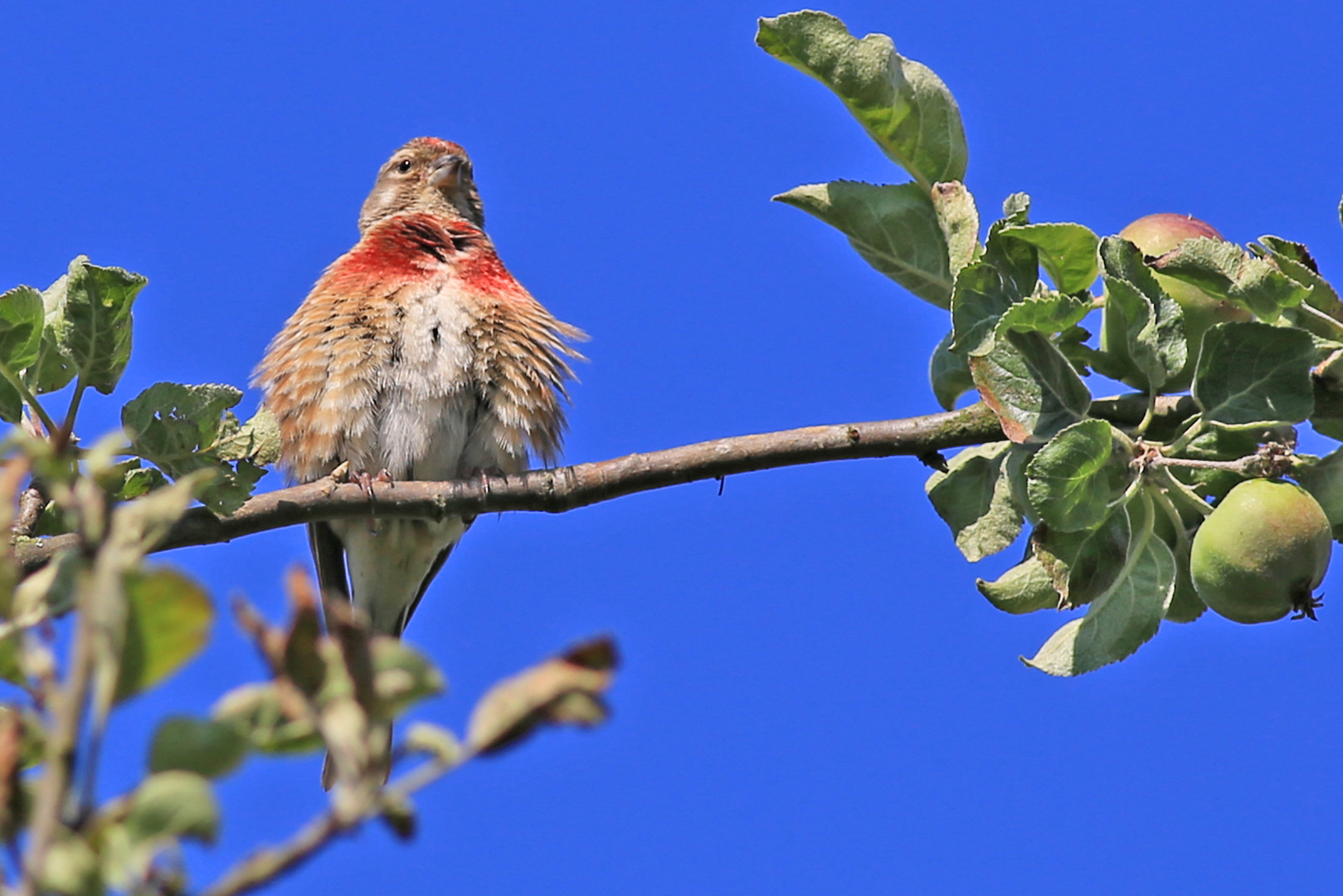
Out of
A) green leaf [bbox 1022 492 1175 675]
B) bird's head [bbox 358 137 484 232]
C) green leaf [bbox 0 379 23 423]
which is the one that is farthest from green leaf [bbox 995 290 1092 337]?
bird's head [bbox 358 137 484 232]

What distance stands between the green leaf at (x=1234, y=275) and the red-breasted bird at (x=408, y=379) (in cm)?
453

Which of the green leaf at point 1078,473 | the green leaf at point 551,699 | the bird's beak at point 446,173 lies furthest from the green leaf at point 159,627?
the bird's beak at point 446,173

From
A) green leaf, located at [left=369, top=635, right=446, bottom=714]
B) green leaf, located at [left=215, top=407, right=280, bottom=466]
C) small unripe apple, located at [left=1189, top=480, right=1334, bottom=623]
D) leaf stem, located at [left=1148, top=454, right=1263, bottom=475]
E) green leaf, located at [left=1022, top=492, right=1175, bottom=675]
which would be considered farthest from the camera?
green leaf, located at [left=215, top=407, right=280, bottom=466]

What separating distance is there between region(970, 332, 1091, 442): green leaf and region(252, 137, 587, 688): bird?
4.16m

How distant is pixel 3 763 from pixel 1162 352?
2.93 meters

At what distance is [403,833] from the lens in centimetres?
117

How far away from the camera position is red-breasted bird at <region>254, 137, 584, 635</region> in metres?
7.45

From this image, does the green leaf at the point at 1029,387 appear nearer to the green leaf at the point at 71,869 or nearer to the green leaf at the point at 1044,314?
the green leaf at the point at 1044,314

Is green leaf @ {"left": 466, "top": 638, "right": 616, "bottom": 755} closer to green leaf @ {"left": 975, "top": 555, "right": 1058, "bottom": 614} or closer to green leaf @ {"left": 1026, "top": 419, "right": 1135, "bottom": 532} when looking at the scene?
green leaf @ {"left": 1026, "top": 419, "right": 1135, "bottom": 532}

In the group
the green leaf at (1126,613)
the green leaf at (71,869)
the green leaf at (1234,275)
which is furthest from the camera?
the green leaf at (1126,613)

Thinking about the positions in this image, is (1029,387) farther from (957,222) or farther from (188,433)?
(188,433)

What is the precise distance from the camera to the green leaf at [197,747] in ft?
4.06

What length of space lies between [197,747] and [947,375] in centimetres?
303

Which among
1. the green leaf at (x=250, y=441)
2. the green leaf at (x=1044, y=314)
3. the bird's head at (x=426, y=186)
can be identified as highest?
the bird's head at (x=426, y=186)
